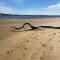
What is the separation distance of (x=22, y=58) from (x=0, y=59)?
62cm

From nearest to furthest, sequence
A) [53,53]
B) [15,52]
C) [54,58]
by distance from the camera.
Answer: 1. [54,58]
2. [53,53]
3. [15,52]

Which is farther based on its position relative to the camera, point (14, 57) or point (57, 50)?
point (57, 50)

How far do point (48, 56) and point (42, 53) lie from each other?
0.35 m

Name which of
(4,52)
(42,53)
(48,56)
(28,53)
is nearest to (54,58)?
(48,56)

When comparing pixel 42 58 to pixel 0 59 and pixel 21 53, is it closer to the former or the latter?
pixel 21 53

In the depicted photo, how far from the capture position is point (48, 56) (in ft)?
13.9

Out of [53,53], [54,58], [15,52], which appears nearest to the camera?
[54,58]

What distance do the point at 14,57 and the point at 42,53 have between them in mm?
858

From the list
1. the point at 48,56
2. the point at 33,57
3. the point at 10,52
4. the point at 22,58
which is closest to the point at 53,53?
the point at 48,56

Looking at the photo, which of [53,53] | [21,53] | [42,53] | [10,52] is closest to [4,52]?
[10,52]

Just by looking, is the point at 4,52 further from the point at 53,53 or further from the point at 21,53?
the point at 53,53

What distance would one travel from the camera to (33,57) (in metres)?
4.22

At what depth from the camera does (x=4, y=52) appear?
489 cm

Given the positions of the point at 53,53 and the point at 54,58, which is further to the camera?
the point at 53,53
